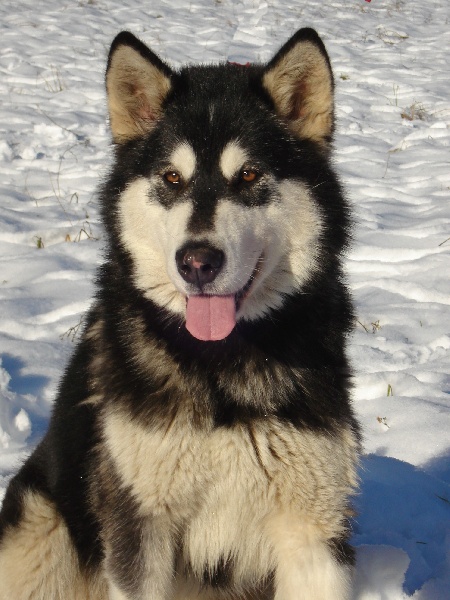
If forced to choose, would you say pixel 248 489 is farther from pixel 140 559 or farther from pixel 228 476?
pixel 140 559

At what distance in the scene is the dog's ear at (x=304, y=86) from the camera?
2670 mm

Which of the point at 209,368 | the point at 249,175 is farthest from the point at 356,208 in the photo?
the point at 209,368

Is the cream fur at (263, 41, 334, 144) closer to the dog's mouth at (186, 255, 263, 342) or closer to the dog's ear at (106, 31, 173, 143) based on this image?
the dog's ear at (106, 31, 173, 143)

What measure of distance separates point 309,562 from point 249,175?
1333mm

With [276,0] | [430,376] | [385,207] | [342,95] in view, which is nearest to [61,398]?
[430,376]

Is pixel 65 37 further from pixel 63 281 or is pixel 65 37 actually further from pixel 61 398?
pixel 61 398

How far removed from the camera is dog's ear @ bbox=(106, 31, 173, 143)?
266cm

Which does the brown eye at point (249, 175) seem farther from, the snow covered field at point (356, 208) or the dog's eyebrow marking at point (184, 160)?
the snow covered field at point (356, 208)

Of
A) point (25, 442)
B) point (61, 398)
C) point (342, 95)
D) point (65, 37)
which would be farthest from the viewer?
point (65, 37)

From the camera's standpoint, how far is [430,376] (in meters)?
4.36

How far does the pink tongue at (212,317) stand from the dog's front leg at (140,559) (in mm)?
633

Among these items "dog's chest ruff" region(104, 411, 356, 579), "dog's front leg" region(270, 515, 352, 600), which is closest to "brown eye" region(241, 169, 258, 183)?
"dog's chest ruff" region(104, 411, 356, 579)

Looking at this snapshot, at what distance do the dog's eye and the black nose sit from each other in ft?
1.16

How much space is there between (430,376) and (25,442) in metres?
2.22
